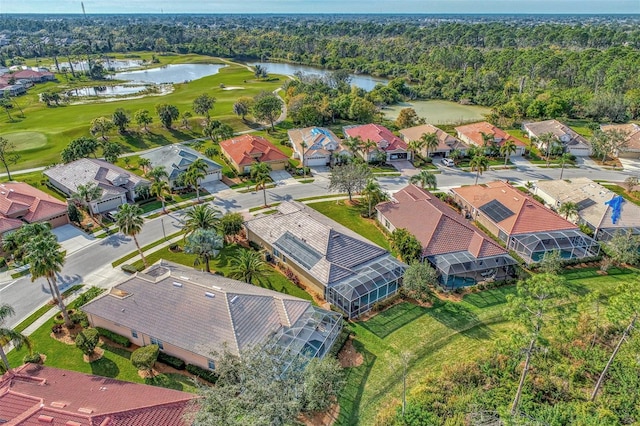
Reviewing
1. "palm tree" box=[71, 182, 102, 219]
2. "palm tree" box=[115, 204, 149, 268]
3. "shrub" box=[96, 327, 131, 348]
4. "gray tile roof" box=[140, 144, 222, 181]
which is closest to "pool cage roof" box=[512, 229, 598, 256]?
"palm tree" box=[115, 204, 149, 268]

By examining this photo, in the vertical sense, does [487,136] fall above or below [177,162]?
above

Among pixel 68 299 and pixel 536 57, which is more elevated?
pixel 536 57

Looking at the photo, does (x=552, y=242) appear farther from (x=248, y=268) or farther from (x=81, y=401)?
(x=81, y=401)

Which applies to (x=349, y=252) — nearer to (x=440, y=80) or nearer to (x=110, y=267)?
(x=110, y=267)

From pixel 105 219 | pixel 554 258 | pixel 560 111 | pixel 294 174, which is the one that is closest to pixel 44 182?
pixel 105 219

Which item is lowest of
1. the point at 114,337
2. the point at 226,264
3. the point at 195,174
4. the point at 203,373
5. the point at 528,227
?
the point at 226,264

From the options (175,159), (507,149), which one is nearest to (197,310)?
(175,159)
